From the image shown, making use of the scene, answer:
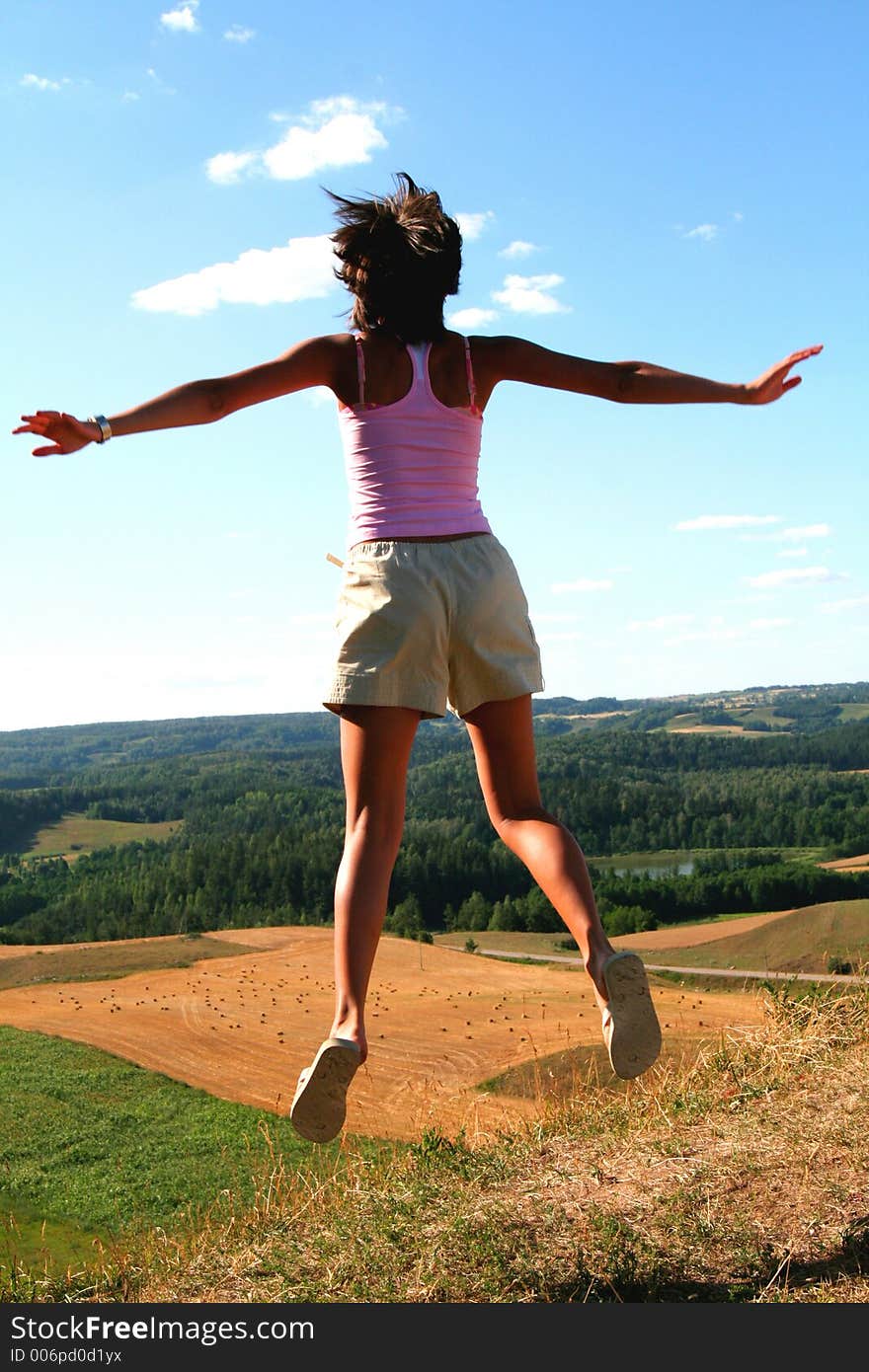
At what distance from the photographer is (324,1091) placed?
313 cm

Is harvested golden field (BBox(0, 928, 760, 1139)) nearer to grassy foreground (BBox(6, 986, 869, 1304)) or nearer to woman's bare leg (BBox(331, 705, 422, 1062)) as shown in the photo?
grassy foreground (BBox(6, 986, 869, 1304))

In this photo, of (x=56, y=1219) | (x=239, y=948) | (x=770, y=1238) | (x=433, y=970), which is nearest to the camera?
(x=770, y=1238)

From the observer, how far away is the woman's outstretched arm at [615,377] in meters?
3.46

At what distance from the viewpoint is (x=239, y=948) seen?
6250cm

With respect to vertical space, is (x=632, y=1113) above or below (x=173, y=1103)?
above

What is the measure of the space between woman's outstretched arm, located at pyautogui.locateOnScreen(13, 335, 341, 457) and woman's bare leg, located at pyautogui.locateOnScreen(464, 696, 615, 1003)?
1116 mm

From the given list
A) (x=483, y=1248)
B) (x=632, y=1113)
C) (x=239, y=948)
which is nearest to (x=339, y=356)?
(x=483, y=1248)

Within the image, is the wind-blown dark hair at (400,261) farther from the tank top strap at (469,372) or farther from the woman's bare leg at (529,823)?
the woman's bare leg at (529,823)

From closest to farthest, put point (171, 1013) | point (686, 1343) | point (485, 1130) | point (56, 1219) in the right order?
1. point (686, 1343)
2. point (485, 1130)
3. point (56, 1219)
4. point (171, 1013)

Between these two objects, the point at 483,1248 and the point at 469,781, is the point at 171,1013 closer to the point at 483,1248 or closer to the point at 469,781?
the point at 483,1248

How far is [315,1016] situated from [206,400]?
46.5 meters

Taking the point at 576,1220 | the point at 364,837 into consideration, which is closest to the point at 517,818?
the point at 364,837

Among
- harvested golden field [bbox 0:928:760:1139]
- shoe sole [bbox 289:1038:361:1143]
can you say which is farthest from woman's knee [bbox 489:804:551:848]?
harvested golden field [bbox 0:928:760:1139]

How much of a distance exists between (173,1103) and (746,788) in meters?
128
